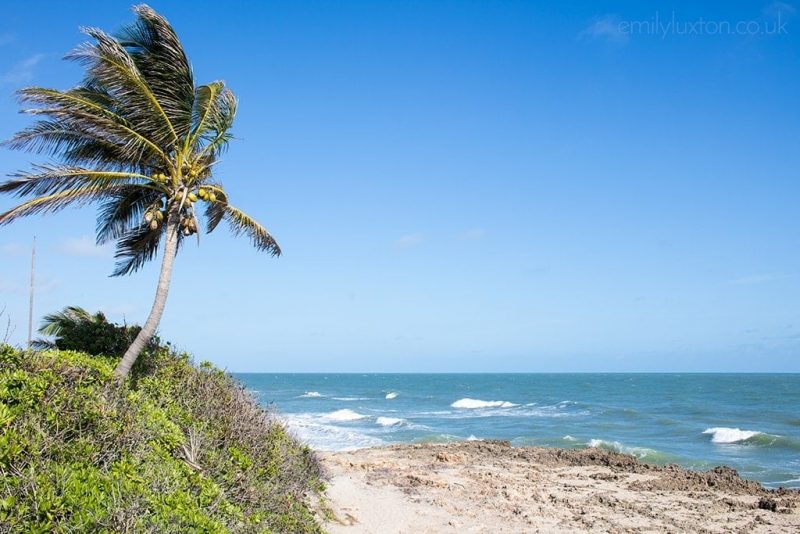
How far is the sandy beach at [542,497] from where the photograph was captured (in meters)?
11.9

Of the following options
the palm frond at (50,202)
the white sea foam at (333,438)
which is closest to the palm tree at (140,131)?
the palm frond at (50,202)

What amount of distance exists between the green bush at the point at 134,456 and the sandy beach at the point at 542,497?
2755mm

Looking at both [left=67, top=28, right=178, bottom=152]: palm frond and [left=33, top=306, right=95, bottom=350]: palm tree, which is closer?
[left=67, top=28, right=178, bottom=152]: palm frond

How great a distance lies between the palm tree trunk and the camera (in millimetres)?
9023

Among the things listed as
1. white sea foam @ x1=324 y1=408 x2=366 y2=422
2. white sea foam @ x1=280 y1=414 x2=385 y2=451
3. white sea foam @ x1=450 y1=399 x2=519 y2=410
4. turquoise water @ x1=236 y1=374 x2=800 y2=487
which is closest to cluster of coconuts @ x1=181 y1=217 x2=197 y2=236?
turquoise water @ x1=236 y1=374 x2=800 y2=487

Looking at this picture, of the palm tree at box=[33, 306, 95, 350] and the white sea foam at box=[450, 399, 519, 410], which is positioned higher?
the palm tree at box=[33, 306, 95, 350]

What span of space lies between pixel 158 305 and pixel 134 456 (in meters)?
3.70

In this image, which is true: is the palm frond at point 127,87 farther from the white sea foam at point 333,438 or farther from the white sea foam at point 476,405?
the white sea foam at point 476,405

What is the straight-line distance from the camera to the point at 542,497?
565 inches

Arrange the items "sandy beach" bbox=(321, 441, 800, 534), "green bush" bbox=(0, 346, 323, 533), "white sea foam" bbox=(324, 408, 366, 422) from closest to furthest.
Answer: "green bush" bbox=(0, 346, 323, 533), "sandy beach" bbox=(321, 441, 800, 534), "white sea foam" bbox=(324, 408, 366, 422)

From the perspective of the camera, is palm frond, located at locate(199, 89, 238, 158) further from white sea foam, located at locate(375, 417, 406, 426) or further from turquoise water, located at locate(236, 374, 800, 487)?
white sea foam, located at locate(375, 417, 406, 426)

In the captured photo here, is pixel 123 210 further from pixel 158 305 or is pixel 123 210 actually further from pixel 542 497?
pixel 542 497

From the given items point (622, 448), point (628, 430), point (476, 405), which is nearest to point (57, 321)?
point (622, 448)

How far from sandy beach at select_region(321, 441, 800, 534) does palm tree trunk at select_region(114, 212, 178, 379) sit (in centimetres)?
444
